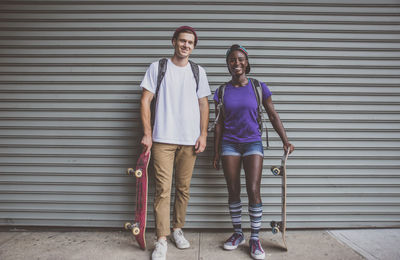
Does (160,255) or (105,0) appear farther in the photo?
(105,0)

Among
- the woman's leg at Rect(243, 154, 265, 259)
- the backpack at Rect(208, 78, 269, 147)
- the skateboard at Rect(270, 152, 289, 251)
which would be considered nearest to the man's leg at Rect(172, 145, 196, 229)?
the backpack at Rect(208, 78, 269, 147)

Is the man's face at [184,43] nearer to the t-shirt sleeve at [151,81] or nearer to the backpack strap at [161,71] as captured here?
the backpack strap at [161,71]

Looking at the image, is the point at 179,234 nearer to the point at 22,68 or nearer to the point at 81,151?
the point at 81,151

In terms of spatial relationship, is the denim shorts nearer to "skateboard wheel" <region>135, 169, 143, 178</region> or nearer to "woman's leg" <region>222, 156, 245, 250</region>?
"woman's leg" <region>222, 156, 245, 250</region>

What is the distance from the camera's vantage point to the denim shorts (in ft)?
9.14

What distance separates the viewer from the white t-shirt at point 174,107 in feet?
9.14

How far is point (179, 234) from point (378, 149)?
289 centimetres

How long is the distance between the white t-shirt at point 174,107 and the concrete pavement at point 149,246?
1.27 metres

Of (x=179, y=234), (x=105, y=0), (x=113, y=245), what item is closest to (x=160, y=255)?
(x=179, y=234)

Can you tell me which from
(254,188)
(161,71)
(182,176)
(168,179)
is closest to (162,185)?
(168,179)

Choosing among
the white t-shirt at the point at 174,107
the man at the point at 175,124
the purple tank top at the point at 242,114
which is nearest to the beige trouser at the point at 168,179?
the man at the point at 175,124

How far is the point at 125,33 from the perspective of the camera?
11.0ft

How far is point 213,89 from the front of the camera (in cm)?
336

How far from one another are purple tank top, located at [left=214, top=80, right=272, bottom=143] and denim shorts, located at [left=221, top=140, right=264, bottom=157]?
0.05m
